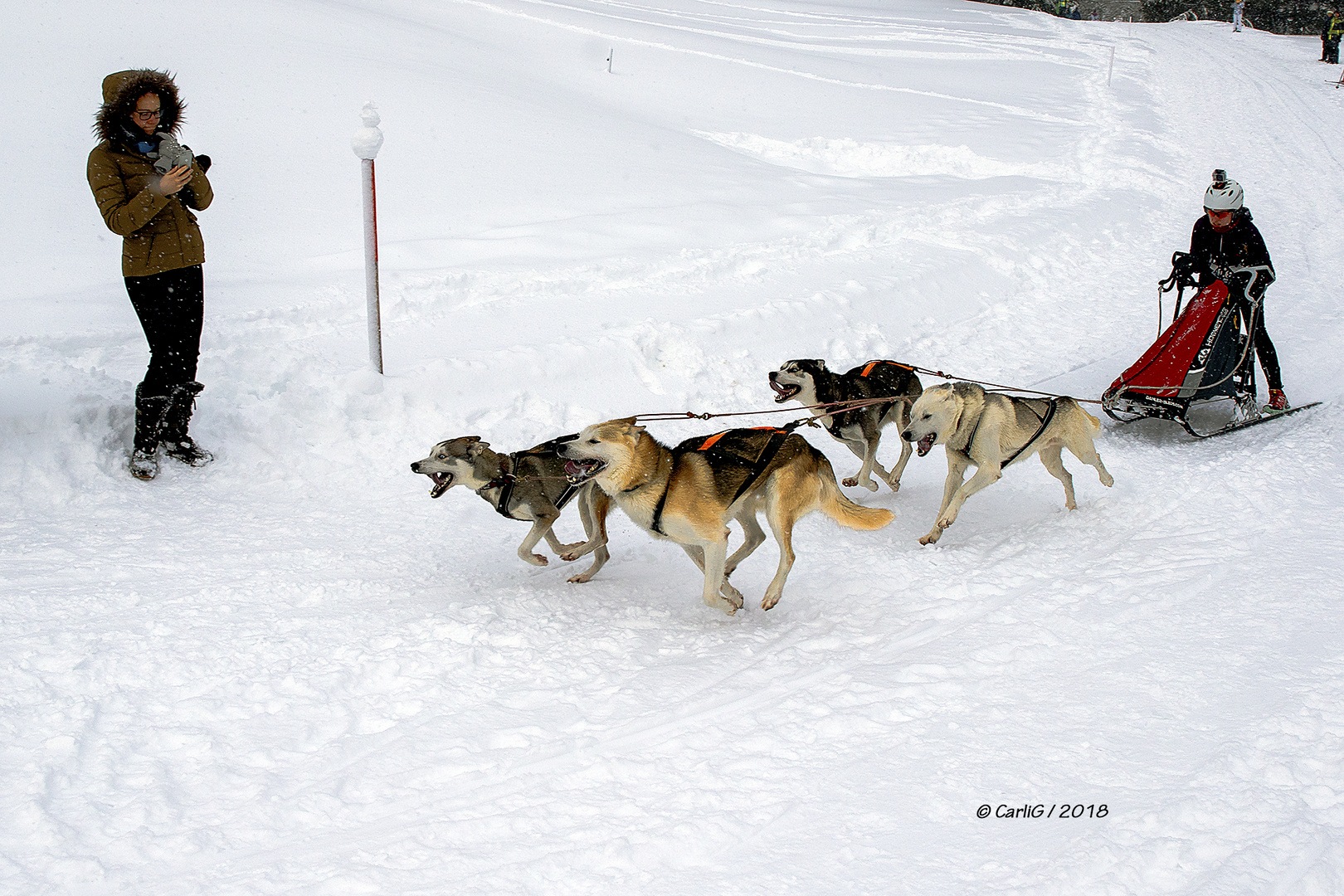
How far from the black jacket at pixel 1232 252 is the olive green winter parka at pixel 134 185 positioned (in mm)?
6623

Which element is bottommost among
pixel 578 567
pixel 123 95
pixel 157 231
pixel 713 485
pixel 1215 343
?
pixel 578 567

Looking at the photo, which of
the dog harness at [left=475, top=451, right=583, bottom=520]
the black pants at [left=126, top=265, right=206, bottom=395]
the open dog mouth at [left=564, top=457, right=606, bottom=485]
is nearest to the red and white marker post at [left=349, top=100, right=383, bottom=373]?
the black pants at [left=126, top=265, right=206, bottom=395]

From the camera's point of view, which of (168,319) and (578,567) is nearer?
(578,567)

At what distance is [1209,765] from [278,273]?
6822 mm

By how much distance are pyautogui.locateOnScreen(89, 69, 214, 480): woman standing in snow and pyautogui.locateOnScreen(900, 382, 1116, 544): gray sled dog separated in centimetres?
402

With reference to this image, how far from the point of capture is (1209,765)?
324cm

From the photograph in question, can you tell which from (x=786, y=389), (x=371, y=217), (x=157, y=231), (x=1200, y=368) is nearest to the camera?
(x=157, y=231)

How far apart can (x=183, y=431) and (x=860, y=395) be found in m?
3.94

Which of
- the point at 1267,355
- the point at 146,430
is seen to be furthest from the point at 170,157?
the point at 1267,355

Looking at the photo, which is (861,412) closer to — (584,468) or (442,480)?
(584,468)

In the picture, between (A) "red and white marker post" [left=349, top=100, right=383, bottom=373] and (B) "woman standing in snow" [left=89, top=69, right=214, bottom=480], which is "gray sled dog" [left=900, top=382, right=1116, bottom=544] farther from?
(B) "woman standing in snow" [left=89, top=69, right=214, bottom=480]

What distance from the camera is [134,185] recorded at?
4980 millimetres

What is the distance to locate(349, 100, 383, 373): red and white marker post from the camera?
5902 millimetres

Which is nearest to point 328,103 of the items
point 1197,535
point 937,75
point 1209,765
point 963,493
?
point 963,493
